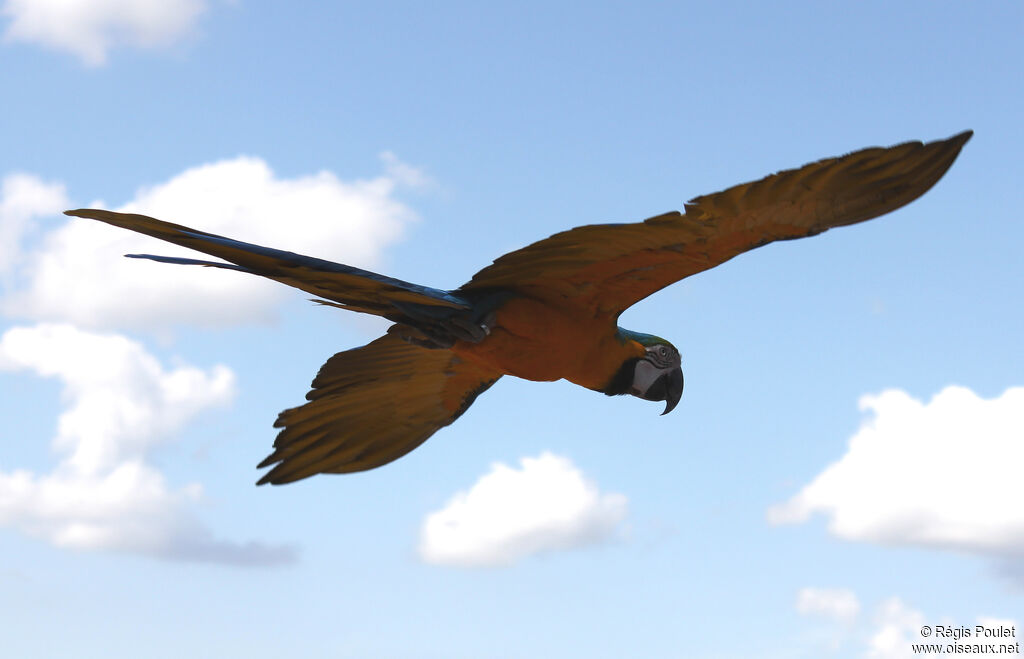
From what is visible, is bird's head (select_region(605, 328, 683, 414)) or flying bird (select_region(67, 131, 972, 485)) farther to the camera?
bird's head (select_region(605, 328, 683, 414))

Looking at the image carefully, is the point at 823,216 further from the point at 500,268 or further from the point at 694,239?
the point at 500,268

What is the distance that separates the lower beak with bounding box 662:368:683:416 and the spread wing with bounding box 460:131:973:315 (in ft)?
2.94

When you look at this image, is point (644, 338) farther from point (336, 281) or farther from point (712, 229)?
point (336, 281)

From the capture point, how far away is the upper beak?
6352mm

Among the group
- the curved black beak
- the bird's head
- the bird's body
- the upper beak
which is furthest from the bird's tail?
the upper beak

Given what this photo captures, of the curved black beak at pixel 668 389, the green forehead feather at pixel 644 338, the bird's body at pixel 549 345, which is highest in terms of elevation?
the green forehead feather at pixel 644 338

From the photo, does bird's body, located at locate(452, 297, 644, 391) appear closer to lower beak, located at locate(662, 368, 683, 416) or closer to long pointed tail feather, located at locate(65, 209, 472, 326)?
long pointed tail feather, located at locate(65, 209, 472, 326)

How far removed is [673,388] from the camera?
6406 millimetres

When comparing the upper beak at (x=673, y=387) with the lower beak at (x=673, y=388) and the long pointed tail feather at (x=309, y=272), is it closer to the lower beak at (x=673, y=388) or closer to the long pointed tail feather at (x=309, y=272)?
the lower beak at (x=673, y=388)

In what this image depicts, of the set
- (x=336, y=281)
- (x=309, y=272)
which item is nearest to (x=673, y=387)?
(x=336, y=281)

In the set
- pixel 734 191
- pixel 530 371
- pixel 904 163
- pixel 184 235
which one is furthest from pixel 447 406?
pixel 904 163

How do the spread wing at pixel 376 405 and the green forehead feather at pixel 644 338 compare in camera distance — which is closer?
the green forehead feather at pixel 644 338

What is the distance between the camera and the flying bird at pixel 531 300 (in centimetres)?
423

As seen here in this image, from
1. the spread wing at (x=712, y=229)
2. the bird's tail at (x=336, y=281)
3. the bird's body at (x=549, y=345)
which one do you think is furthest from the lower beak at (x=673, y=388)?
the bird's tail at (x=336, y=281)
